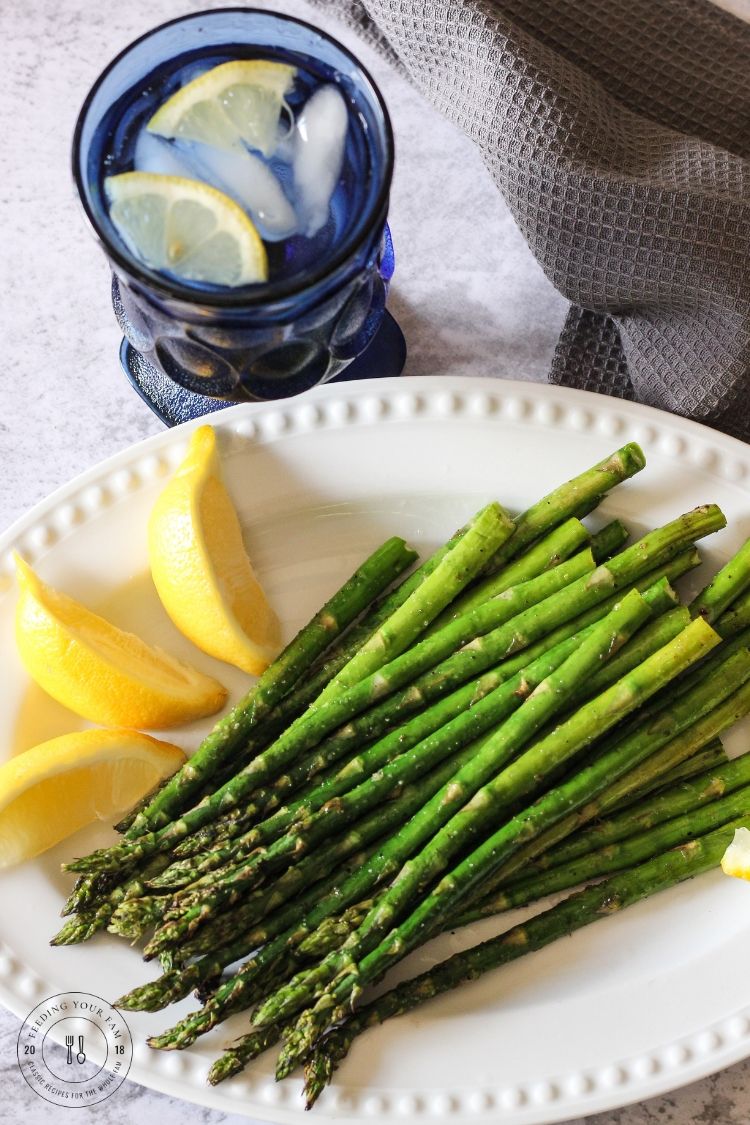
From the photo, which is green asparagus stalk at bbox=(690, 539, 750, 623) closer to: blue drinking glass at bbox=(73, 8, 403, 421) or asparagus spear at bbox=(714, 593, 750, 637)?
asparagus spear at bbox=(714, 593, 750, 637)

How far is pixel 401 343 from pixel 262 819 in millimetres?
1065

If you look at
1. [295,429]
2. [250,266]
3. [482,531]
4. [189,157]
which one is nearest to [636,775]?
[482,531]

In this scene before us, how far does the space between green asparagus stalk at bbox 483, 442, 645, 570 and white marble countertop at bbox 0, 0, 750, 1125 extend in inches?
16.6

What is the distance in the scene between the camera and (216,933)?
2.13 meters

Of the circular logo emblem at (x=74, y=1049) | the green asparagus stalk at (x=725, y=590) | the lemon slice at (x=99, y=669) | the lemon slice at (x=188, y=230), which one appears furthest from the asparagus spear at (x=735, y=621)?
the circular logo emblem at (x=74, y=1049)

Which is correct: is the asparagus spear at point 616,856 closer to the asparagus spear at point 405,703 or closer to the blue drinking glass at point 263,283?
the asparagus spear at point 405,703

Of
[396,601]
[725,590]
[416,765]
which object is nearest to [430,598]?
[396,601]

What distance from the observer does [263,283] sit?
192 centimetres

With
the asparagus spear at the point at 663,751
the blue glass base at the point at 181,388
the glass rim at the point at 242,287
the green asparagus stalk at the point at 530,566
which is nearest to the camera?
the glass rim at the point at 242,287

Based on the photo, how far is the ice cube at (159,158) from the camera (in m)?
1.95

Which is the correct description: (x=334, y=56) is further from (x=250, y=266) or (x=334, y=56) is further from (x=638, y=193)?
(x=638, y=193)

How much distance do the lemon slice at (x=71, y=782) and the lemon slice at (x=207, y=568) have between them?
0.23 metres

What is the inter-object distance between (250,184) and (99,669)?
0.89 m

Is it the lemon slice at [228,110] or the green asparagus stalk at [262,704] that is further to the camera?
the green asparagus stalk at [262,704]
